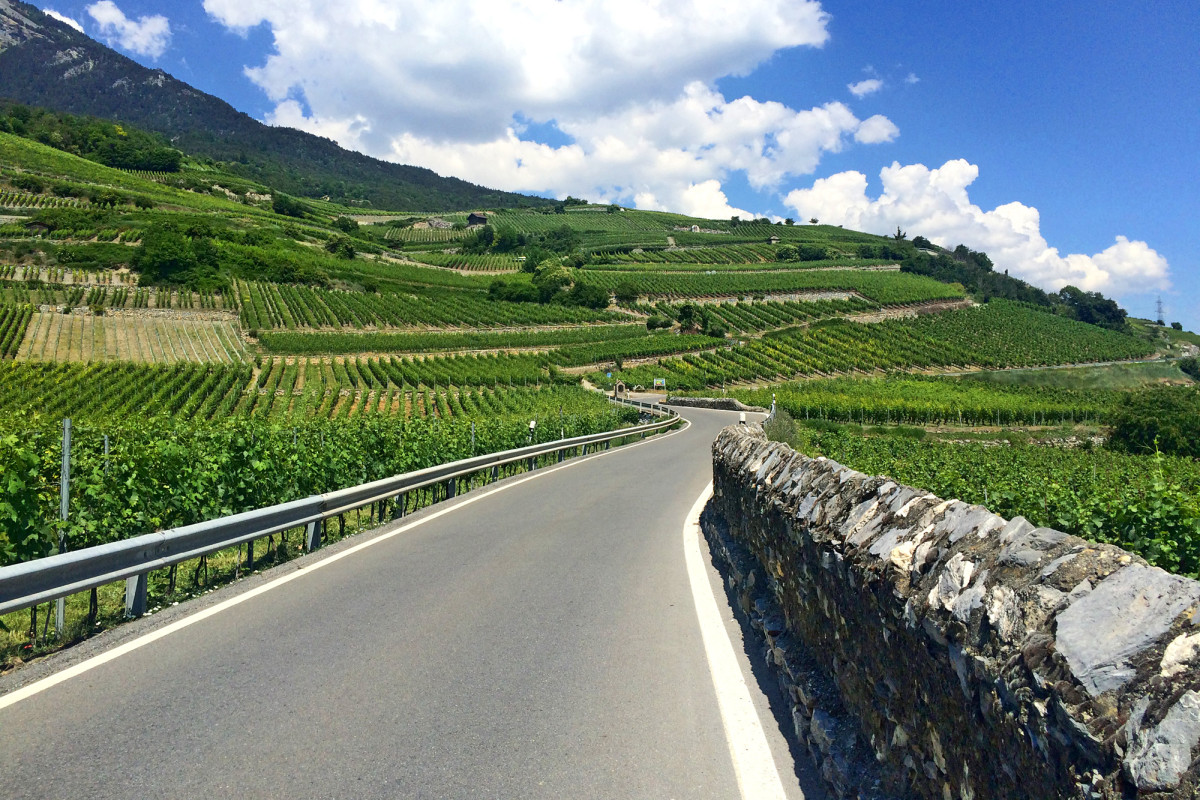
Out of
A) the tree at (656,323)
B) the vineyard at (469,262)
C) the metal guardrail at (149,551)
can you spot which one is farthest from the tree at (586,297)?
the metal guardrail at (149,551)

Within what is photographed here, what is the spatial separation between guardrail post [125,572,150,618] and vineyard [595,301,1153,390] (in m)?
70.6

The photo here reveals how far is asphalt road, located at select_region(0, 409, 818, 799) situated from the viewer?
12.5 ft

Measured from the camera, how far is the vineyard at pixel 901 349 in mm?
86625

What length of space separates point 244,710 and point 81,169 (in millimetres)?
171149

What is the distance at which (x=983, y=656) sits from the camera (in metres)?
2.66

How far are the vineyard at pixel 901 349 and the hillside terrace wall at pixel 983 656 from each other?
2862 inches

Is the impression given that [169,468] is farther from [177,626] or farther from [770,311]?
[770,311]

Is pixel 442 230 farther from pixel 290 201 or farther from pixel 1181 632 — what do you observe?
pixel 1181 632

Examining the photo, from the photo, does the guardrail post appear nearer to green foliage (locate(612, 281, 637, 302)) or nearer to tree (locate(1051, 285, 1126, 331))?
green foliage (locate(612, 281, 637, 302))

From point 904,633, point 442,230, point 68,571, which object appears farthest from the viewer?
point 442,230

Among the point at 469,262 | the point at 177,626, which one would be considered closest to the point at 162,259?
the point at 469,262

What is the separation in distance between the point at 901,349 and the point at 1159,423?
49.9 meters

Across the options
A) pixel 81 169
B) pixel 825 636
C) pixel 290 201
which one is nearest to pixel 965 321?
pixel 825 636

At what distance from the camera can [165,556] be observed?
6.88m
